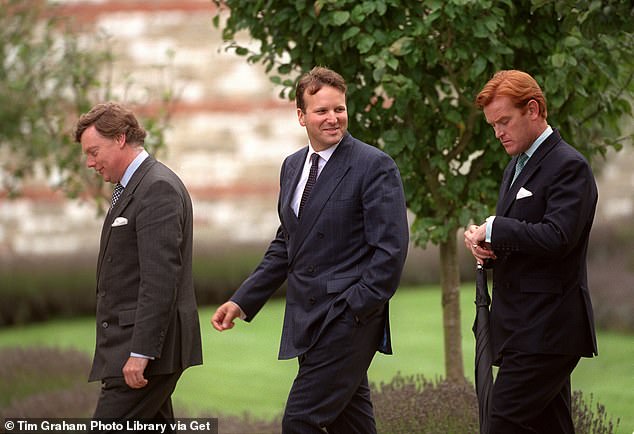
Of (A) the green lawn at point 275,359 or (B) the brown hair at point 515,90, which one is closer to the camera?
(B) the brown hair at point 515,90

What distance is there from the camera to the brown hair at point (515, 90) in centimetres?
464

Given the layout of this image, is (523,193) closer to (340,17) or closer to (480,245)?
(480,245)

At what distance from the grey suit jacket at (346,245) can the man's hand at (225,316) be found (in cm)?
29

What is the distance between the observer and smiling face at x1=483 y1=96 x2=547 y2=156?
468 centimetres

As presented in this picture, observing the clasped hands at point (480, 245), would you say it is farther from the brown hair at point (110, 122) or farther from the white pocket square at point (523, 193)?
the brown hair at point (110, 122)

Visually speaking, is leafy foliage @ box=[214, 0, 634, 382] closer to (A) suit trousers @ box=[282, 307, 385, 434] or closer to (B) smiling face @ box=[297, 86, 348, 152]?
(B) smiling face @ box=[297, 86, 348, 152]

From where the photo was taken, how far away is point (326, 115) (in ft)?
16.5

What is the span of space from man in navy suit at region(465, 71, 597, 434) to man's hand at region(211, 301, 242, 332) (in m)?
1.18

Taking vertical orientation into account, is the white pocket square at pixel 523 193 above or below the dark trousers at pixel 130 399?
above

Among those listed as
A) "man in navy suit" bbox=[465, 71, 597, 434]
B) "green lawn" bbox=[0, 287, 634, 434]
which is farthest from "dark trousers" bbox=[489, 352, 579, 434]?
"green lawn" bbox=[0, 287, 634, 434]

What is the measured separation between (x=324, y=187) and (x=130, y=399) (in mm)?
1241

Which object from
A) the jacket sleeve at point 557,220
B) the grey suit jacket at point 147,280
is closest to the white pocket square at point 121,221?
the grey suit jacket at point 147,280

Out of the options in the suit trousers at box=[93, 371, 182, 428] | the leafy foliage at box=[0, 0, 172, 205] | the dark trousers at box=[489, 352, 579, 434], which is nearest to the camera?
the dark trousers at box=[489, 352, 579, 434]

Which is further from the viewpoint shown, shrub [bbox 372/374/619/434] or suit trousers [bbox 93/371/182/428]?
shrub [bbox 372/374/619/434]
